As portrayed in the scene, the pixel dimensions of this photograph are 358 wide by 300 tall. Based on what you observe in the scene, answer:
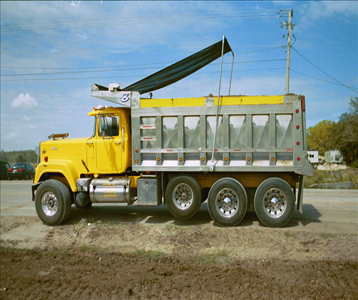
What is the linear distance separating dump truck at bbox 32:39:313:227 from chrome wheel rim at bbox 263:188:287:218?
0.02 meters

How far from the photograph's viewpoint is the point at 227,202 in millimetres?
8109

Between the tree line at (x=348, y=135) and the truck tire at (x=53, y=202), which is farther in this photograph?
the tree line at (x=348, y=135)

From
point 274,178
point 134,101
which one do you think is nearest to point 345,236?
point 274,178

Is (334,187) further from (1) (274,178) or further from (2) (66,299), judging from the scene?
(2) (66,299)

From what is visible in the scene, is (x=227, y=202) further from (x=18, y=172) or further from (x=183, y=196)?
(x=18, y=172)

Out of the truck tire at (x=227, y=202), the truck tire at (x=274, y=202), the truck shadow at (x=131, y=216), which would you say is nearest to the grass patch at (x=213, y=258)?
the truck tire at (x=227, y=202)

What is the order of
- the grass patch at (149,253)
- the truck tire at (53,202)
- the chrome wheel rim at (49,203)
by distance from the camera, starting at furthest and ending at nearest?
the chrome wheel rim at (49,203) → the truck tire at (53,202) → the grass patch at (149,253)

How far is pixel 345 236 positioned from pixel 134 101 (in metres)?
6.03

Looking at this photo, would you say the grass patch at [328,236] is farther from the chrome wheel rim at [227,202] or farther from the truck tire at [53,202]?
the truck tire at [53,202]

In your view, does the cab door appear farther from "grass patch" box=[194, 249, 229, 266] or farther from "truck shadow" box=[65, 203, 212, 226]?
"grass patch" box=[194, 249, 229, 266]

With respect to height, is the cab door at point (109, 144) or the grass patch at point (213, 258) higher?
the cab door at point (109, 144)

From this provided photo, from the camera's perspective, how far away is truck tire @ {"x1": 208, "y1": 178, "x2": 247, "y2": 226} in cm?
795

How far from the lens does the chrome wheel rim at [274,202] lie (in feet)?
26.1

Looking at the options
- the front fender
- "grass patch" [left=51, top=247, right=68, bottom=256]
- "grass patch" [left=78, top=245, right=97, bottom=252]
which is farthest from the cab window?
"grass patch" [left=51, top=247, right=68, bottom=256]
